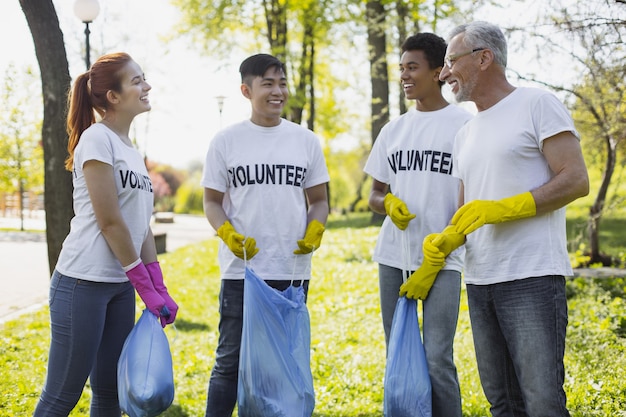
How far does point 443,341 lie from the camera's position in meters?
2.96

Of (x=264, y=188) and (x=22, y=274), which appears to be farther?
(x=22, y=274)

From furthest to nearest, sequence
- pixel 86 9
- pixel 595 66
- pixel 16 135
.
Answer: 1. pixel 16 135
2. pixel 86 9
3. pixel 595 66

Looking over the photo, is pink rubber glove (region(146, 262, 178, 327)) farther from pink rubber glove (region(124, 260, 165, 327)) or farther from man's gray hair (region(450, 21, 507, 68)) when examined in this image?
man's gray hair (region(450, 21, 507, 68))

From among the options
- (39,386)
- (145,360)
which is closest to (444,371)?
(145,360)

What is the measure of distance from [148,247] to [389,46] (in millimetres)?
16839

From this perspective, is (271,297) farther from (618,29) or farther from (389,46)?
(389,46)

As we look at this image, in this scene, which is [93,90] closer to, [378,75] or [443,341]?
[443,341]

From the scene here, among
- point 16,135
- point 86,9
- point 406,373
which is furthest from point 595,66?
point 16,135

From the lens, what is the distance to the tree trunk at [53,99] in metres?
4.44

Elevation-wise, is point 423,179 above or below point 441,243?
above

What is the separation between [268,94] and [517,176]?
130 centimetres

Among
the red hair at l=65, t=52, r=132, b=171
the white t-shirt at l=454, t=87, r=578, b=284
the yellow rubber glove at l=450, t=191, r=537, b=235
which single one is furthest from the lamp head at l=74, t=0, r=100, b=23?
the yellow rubber glove at l=450, t=191, r=537, b=235

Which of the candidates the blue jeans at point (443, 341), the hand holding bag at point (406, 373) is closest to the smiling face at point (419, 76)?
the blue jeans at point (443, 341)

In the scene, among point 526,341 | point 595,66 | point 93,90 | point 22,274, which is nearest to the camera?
point 526,341
